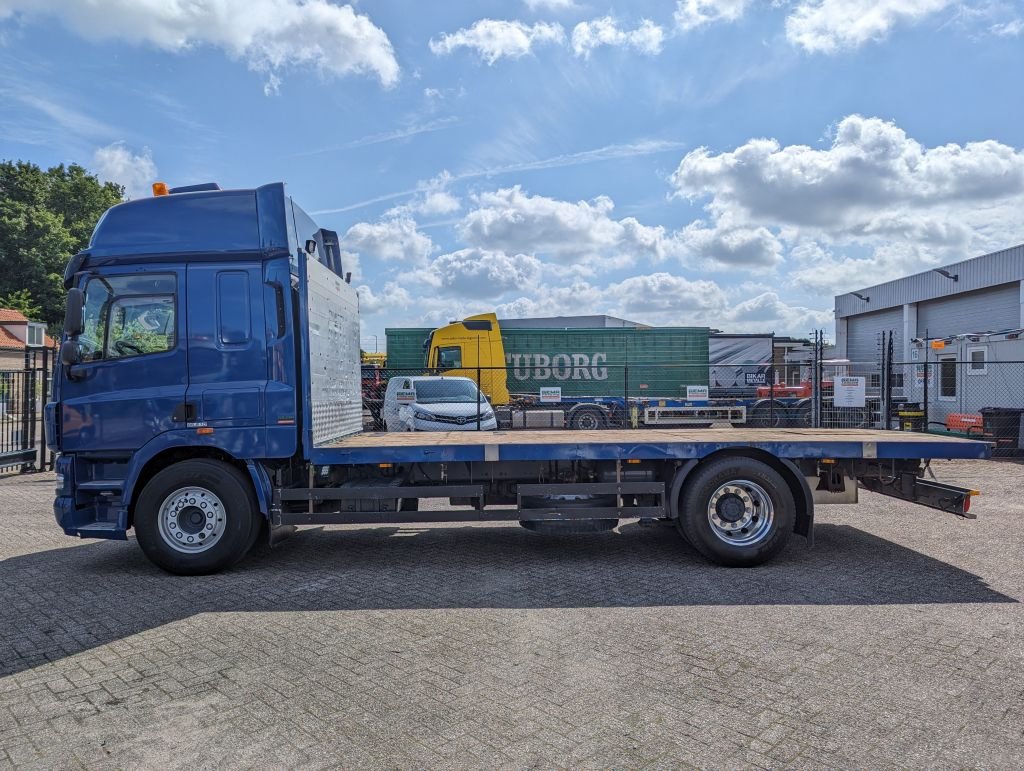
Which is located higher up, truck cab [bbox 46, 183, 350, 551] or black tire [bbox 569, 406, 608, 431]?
truck cab [bbox 46, 183, 350, 551]

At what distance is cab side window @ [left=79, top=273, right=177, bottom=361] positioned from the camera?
6352 millimetres

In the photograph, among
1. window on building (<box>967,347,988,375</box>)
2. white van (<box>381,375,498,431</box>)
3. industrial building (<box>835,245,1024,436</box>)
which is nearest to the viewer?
white van (<box>381,375,498,431</box>)

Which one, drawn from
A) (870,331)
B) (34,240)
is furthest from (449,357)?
(34,240)

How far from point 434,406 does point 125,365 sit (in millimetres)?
8831

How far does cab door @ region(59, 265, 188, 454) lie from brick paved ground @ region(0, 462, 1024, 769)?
52.4 inches

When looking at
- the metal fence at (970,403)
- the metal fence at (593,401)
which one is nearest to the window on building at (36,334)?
the metal fence at (593,401)

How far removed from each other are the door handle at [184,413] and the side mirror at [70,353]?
101 centimetres

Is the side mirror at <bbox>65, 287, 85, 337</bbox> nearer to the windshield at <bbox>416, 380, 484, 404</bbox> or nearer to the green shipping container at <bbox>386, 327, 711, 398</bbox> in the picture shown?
the windshield at <bbox>416, 380, 484, 404</bbox>

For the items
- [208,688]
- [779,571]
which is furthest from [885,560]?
[208,688]

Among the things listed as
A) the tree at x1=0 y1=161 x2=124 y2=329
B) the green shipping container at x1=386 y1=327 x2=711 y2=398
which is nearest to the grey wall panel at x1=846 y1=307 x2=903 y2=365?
the green shipping container at x1=386 y1=327 x2=711 y2=398

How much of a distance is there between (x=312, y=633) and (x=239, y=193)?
3962 millimetres

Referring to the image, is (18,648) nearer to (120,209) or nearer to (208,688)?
(208,688)

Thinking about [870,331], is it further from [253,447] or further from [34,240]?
[34,240]

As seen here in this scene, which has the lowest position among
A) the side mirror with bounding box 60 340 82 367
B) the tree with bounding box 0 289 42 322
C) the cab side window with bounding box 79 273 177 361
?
the side mirror with bounding box 60 340 82 367
